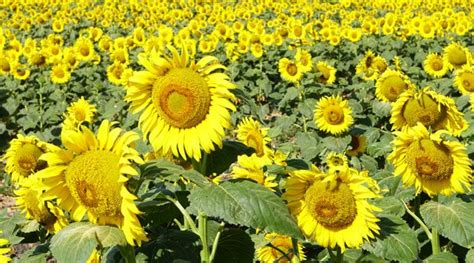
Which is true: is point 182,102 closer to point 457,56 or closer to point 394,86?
point 394,86

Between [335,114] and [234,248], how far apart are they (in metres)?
3.49

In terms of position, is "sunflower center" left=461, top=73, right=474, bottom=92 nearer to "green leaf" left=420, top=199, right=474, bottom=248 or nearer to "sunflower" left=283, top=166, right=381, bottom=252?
"green leaf" left=420, top=199, right=474, bottom=248

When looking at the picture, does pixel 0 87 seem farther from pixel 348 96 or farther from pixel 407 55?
pixel 407 55

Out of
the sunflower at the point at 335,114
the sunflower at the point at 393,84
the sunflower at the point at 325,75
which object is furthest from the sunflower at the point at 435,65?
the sunflower at the point at 393,84

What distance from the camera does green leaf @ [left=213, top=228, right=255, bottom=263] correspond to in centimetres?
234

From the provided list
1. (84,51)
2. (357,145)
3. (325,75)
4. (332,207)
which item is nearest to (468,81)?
(357,145)

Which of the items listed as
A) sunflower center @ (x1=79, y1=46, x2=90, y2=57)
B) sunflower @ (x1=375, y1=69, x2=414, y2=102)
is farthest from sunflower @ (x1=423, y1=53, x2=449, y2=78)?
sunflower center @ (x1=79, y1=46, x2=90, y2=57)

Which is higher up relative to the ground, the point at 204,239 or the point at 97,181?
the point at 97,181

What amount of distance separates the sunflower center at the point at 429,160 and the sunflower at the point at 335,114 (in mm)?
2897

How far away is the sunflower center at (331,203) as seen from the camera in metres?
A: 2.20

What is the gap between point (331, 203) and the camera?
2.21 meters

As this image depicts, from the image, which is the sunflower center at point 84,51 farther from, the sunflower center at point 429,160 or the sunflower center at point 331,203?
the sunflower center at point 331,203

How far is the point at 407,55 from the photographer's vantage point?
12211 mm

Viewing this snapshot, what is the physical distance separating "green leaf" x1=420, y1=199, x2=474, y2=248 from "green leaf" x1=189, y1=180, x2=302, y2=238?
97cm
